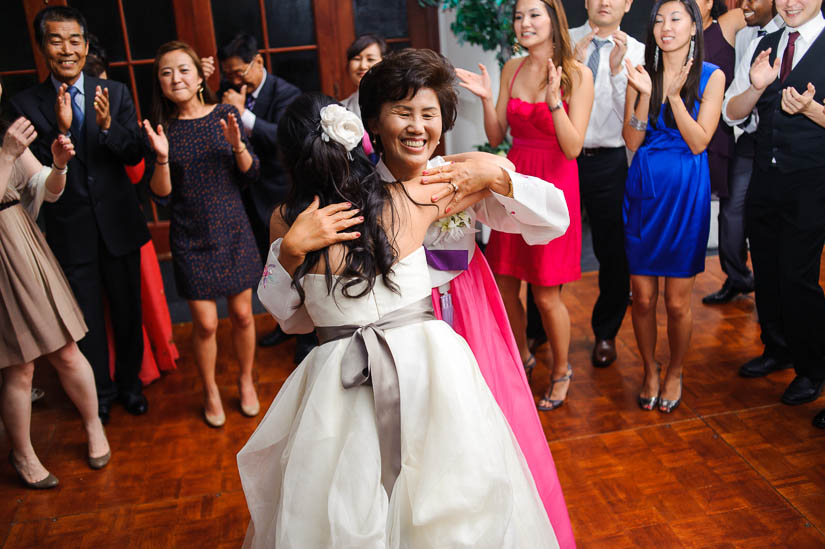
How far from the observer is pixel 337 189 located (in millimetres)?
1663

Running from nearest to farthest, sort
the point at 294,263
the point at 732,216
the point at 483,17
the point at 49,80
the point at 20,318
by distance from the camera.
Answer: the point at 294,263 → the point at 20,318 → the point at 49,80 → the point at 732,216 → the point at 483,17

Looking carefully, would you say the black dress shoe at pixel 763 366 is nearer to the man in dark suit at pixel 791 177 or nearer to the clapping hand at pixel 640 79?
the man in dark suit at pixel 791 177

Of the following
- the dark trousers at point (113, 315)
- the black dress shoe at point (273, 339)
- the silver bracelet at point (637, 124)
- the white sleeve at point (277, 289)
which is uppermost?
the silver bracelet at point (637, 124)

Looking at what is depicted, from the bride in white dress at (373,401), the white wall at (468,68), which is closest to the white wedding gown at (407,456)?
the bride in white dress at (373,401)

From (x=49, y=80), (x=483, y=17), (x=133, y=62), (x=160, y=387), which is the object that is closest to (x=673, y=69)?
(x=483, y=17)

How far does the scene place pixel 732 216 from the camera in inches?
150

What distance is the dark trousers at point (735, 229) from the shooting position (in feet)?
12.2

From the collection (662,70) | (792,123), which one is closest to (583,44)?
(662,70)

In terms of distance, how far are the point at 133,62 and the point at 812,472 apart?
4751 mm

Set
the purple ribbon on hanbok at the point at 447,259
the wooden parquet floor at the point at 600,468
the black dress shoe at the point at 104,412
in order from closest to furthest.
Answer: the purple ribbon on hanbok at the point at 447,259
the wooden parquet floor at the point at 600,468
the black dress shoe at the point at 104,412

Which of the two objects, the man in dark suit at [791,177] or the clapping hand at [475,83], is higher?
the clapping hand at [475,83]

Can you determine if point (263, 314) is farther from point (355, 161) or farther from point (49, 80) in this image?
point (355, 161)

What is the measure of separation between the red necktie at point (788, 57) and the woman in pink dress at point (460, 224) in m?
1.33

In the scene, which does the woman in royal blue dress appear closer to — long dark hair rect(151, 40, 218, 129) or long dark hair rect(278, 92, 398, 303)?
long dark hair rect(278, 92, 398, 303)
